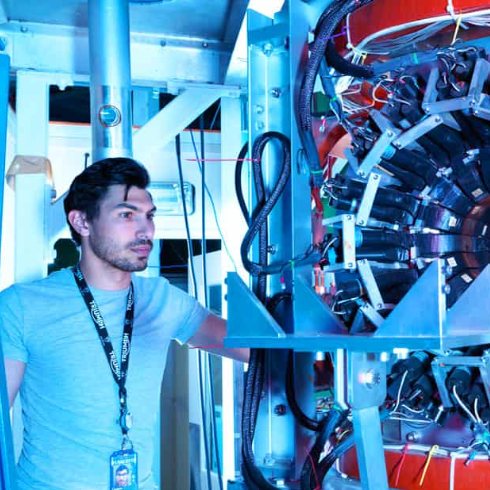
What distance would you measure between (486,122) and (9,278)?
275 centimetres

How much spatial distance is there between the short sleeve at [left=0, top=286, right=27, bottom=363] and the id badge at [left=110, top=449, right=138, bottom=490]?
0.38 metres

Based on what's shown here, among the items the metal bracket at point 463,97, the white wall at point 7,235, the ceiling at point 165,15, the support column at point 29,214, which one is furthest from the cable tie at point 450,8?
the white wall at point 7,235

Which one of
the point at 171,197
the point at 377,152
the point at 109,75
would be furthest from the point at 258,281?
the point at 171,197

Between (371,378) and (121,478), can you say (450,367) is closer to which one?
(371,378)

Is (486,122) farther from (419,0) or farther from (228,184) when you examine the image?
(228,184)

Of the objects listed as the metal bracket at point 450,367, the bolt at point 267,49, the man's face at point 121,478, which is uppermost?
the bolt at point 267,49

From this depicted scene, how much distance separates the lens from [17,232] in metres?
A: 2.56

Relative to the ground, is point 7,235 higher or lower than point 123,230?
higher

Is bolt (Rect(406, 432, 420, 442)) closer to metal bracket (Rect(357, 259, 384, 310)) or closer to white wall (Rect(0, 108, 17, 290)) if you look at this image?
metal bracket (Rect(357, 259, 384, 310))

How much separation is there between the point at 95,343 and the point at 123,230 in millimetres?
359

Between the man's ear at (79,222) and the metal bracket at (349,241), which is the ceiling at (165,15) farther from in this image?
the metal bracket at (349,241)

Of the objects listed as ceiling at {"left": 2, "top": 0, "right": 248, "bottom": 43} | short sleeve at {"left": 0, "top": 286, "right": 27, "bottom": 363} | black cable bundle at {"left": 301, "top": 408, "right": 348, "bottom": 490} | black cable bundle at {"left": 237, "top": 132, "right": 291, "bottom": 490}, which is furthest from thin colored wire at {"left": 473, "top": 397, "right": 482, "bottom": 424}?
ceiling at {"left": 2, "top": 0, "right": 248, "bottom": 43}

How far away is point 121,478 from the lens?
1876 millimetres

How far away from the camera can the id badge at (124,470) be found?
1.87 m
